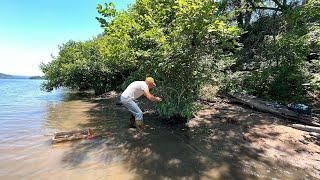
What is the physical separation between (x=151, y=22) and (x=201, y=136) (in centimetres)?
385

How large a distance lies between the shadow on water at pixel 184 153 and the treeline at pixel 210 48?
127 centimetres

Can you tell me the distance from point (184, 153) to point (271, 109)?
5024 mm

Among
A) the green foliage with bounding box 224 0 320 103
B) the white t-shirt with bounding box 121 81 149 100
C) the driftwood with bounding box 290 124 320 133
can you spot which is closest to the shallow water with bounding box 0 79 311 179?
the white t-shirt with bounding box 121 81 149 100

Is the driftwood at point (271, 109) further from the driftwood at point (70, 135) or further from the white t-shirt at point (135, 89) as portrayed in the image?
the driftwood at point (70, 135)

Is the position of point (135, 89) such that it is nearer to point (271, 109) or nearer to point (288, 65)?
point (271, 109)

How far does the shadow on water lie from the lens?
5.45 metres

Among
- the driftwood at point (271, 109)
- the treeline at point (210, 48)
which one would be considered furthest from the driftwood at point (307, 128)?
the treeline at point (210, 48)

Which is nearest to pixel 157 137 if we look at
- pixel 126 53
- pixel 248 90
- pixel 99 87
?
pixel 126 53

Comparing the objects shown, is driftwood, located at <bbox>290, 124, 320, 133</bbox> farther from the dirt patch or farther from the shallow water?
the shallow water

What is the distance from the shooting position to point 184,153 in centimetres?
657

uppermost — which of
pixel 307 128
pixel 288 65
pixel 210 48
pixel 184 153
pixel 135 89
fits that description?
pixel 210 48

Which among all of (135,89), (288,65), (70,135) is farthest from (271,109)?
(70,135)

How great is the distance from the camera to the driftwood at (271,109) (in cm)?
902

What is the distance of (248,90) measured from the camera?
12.3 meters
